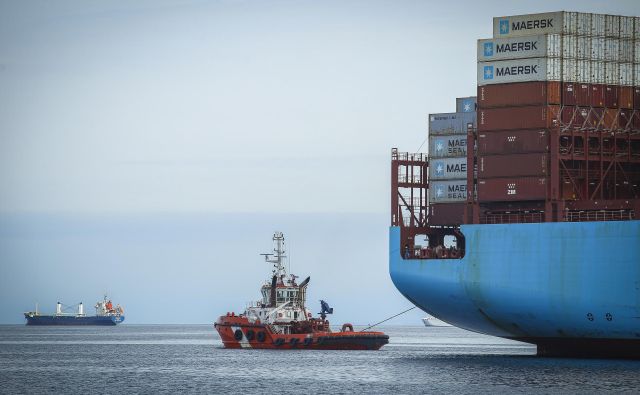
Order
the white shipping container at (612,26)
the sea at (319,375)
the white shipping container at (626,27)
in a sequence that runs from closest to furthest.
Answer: the sea at (319,375)
the white shipping container at (612,26)
the white shipping container at (626,27)

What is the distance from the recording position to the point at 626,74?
239 feet

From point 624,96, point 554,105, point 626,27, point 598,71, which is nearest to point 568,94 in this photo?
point 554,105

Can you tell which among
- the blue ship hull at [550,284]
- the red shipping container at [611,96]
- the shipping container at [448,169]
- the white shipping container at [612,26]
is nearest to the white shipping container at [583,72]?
the red shipping container at [611,96]

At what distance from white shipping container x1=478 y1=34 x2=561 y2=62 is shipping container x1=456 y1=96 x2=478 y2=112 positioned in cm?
655

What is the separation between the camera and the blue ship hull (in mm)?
66375

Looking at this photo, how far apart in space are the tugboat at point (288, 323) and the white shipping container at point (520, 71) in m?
20.9

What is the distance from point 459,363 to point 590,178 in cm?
1470

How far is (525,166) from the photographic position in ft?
231

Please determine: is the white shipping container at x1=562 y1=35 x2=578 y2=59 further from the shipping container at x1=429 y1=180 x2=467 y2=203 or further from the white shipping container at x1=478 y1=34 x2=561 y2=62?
the shipping container at x1=429 y1=180 x2=467 y2=203

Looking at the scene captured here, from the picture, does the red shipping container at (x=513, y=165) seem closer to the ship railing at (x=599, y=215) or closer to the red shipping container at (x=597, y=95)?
the ship railing at (x=599, y=215)

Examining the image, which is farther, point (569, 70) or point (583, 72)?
point (583, 72)

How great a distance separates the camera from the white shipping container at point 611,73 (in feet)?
237

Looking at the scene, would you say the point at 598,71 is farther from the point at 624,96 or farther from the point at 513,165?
the point at 513,165

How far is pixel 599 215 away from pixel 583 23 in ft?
36.6
